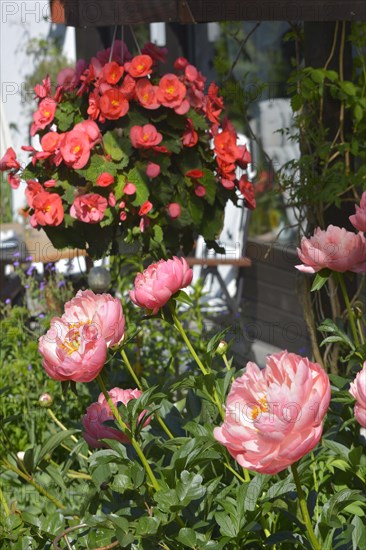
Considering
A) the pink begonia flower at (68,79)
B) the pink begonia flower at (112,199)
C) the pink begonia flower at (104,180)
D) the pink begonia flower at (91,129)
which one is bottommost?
the pink begonia flower at (112,199)

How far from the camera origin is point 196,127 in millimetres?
2941

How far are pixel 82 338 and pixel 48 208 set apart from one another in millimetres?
1412

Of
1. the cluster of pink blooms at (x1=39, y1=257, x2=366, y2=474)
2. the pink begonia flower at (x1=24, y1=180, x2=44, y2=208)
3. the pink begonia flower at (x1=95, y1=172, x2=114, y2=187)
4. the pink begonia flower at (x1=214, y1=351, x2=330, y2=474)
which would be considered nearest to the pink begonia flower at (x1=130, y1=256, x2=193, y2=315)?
the cluster of pink blooms at (x1=39, y1=257, x2=366, y2=474)

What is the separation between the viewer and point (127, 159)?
2.89 meters

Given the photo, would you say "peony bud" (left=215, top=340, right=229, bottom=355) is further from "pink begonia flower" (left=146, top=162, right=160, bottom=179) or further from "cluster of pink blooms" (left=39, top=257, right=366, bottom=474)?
"pink begonia flower" (left=146, top=162, right=160, bottom=179)

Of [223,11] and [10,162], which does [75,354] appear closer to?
[223,11]

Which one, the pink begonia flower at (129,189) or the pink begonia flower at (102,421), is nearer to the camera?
the pink begonia flower at (102,421)

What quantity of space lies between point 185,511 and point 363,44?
6.58 ft

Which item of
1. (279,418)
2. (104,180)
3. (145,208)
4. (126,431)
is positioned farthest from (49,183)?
(279,418)

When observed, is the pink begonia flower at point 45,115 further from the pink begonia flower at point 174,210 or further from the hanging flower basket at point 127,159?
the pink begonia flower at point 174,210

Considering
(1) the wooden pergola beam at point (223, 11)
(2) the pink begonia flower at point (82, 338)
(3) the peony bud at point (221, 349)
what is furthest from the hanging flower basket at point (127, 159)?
(2) the pink begonia flower at point (82, 338)

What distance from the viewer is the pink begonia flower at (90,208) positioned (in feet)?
9.31

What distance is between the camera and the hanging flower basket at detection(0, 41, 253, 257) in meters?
2.86

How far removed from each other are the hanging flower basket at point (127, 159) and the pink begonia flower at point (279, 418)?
5.27ft
